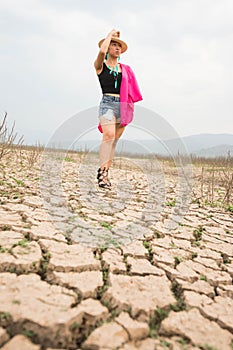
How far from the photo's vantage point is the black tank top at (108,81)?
9.77 ft

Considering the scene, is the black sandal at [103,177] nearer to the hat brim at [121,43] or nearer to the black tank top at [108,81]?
the black tank top at [108,81]

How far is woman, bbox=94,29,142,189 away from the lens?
2.98 m

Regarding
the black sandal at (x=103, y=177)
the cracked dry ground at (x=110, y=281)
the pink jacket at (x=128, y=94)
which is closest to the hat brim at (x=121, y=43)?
the pink jacket at (x=128, y=94)

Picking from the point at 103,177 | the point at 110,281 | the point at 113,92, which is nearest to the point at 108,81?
the point at 113,92

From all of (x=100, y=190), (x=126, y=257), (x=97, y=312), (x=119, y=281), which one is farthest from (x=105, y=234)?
(x=100, y=190)

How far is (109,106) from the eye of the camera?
3.03 meters

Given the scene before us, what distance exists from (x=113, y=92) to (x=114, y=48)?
0.44m

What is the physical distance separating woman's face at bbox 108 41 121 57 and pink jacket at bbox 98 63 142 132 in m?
0.18

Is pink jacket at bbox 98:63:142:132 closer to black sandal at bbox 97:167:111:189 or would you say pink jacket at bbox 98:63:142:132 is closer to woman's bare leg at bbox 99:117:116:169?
woman's bare leg at bbox 99:117:116:169

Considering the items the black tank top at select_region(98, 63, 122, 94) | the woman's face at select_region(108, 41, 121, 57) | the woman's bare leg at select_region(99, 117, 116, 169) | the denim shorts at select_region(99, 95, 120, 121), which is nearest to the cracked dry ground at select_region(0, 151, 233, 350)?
the woman's bare leg at select_region(99, 117, 116, 169)

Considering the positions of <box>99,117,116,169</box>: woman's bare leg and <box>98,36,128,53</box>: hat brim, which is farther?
<box>99,117,116,169</box>: woman's bare leg

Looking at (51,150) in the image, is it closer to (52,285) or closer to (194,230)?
(194,230)

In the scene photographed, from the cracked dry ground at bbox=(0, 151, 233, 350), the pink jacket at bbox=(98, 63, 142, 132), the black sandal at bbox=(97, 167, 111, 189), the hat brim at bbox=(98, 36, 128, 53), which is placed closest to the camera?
the cracked dry ground at bbox=(0, 151, 233, 350)

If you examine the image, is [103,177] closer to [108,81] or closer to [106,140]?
[106,140]
